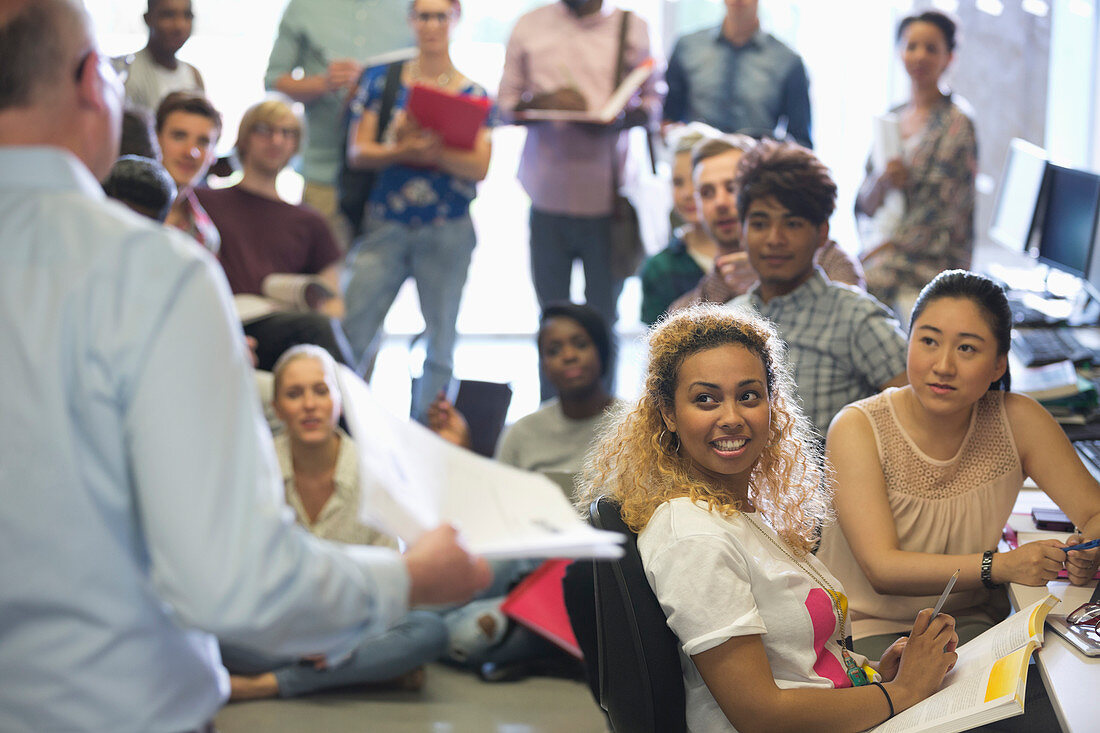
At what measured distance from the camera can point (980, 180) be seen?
696 centimetres

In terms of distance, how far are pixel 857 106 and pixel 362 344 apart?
4.24 meters

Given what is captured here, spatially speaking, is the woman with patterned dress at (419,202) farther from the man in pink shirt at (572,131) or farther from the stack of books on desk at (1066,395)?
the stack of books on desk at (1066,395)

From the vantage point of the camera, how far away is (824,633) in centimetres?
160

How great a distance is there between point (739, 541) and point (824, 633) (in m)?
0.20

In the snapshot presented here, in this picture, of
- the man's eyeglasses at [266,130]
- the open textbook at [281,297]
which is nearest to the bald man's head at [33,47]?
the open textbook at [281,297]

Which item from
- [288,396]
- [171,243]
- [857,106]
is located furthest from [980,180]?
[171,243]

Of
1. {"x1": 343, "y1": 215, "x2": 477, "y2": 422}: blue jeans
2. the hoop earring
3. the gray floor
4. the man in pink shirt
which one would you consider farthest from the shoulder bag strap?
the hoop earring

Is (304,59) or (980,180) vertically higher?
(304,59)

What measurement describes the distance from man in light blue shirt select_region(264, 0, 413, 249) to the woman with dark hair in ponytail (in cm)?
270

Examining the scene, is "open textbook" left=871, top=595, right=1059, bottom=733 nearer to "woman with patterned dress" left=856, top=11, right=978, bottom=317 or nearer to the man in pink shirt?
"woman with patterned dress" left=856, top=11, right=978, bottom=317

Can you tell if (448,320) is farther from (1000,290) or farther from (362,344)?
(1000,290)

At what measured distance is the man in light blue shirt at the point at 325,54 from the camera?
14.1 ft

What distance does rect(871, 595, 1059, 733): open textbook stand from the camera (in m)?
1.37

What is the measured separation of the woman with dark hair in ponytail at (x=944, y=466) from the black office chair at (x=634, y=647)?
545 mm
